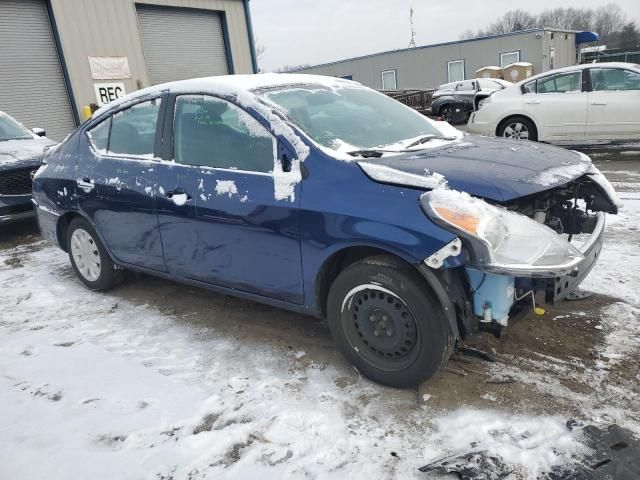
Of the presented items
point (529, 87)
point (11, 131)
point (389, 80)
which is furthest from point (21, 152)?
point (389, 80)

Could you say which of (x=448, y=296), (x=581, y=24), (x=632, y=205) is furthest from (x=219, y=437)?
(x=581, y=24)

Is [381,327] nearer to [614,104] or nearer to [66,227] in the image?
[66,227]

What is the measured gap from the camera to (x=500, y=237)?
2475 millimetres

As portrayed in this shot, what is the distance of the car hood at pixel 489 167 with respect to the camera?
2.60 meters

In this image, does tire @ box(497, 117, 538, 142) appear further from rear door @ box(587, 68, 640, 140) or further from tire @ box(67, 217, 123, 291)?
tire @ box(67, 217, 123, 291)

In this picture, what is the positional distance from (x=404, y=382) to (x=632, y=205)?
4.58m

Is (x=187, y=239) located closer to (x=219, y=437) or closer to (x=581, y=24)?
(x=219, y=437)

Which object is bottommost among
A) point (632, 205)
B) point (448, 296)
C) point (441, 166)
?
point (632, 205)

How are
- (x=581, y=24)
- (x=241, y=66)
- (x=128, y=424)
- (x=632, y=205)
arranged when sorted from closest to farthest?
(x=128, y=424)
(x=632, y=205)
(x=241, y=66)
(x=581, y=24)

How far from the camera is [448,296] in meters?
2.56

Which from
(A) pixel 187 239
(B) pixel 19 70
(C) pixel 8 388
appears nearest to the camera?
(C) pixel 8 388

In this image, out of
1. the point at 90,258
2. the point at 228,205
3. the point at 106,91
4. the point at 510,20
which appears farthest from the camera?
the point at 510,20

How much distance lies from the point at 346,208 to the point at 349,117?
3.21 ft

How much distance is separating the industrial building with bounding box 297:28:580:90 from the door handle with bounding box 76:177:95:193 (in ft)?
102
